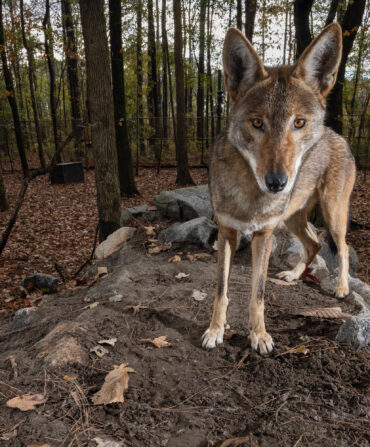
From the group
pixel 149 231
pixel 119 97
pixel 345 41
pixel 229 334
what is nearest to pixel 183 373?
pixel 229 334

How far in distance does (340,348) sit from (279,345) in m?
0.45

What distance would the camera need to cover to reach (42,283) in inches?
241

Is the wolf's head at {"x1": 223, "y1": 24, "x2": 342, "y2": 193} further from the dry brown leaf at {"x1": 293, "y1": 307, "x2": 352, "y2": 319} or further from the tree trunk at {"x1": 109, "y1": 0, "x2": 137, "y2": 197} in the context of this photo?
the tree trunk at {"x1": 109, "y1": 0, "x2": 137, "y2": 197}

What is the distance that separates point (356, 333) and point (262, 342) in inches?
28.5

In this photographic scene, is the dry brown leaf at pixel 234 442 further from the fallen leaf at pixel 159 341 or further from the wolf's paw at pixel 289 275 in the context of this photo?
the wolf's paw at pixel 289 275

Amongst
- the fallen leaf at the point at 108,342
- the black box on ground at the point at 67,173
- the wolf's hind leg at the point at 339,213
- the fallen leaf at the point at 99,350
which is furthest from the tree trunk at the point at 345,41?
the black box on ground at the point at 67,173

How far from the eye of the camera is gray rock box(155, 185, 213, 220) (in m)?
6.58

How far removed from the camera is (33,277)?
6.25 metres

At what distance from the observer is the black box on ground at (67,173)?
15805mm

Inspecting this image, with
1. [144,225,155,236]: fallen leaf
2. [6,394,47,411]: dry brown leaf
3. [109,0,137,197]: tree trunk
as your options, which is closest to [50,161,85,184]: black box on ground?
[109,0,137,197]: tree trunk

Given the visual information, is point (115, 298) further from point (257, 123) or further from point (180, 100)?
point (180, 100)

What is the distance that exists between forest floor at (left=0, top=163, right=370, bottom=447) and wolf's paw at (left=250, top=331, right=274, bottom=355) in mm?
67

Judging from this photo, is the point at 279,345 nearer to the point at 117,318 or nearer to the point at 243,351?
the point at 243,351

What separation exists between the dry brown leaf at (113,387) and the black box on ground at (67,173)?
14474mm
